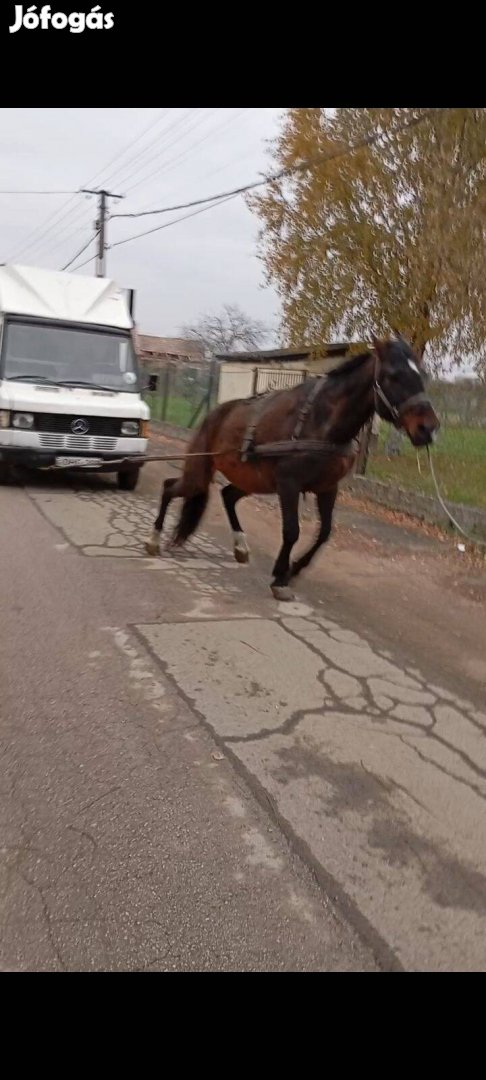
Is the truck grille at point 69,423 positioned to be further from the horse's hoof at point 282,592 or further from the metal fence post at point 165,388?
the metal fence post at point 165,388

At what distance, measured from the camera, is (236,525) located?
649cm

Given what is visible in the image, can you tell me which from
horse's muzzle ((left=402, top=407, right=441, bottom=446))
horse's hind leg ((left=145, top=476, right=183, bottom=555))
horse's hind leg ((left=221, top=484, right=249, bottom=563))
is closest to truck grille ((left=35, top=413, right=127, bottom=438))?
horse's hind leg ((left=145, top=476, right=183, bottom=555))

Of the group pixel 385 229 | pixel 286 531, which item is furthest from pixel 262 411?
pixel 385 229

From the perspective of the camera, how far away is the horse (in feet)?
14.8

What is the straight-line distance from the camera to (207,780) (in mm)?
2900

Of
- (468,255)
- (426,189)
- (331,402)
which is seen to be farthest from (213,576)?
(426,189)

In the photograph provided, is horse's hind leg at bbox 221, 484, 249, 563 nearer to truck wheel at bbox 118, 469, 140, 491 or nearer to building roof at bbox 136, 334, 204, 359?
truck wheel at bbox 118, 469, 140, 491

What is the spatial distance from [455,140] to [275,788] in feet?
32.0

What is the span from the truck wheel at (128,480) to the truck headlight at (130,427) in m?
0.52

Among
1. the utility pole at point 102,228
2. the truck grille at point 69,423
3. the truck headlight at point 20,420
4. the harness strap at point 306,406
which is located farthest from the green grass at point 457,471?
the utility pole at point 102,228

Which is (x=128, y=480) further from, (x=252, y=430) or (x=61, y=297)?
(x=252, y=430)

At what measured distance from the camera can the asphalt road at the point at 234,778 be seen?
215cm

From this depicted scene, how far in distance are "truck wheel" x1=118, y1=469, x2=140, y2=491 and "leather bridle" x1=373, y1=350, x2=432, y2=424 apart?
5.12 m

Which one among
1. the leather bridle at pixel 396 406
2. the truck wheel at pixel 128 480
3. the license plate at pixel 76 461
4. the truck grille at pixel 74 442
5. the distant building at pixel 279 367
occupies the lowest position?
the truck wheel at pixel 128 480
